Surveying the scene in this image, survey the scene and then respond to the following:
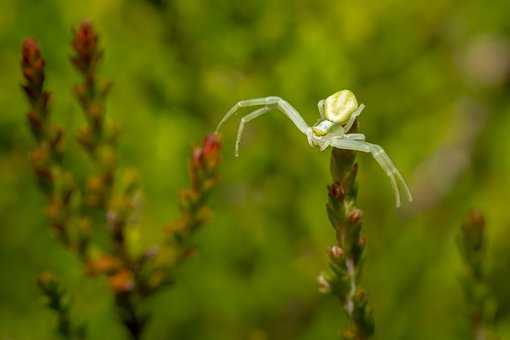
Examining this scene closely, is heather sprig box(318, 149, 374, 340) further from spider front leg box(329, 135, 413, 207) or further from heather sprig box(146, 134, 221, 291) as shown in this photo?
heather sprig box(146, 134, 221, 291)

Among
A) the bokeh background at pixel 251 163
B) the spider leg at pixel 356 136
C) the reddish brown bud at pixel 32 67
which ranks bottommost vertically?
the bokeh background at pixel 251 163

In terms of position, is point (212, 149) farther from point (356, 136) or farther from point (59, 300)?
point (59, 300)

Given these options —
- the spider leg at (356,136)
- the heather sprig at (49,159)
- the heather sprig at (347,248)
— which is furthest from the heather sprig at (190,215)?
the heather sprig at (347,248)

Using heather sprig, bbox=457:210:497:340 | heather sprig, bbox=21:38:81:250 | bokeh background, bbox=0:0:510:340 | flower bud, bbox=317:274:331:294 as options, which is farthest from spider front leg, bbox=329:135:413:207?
bokeh background, bbox=0:0:510:340

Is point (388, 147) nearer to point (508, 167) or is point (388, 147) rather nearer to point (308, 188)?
point (308, 188)

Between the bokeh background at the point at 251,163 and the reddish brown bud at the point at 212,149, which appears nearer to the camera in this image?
the reddish brown bud at the point at 212,149

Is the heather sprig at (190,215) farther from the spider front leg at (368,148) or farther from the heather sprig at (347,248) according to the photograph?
the heather sprig at (347,248)

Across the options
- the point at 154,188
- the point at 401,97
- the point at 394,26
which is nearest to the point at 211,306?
the point at 154,188
